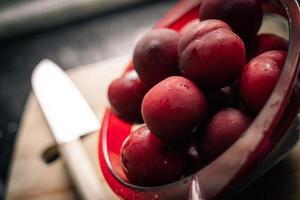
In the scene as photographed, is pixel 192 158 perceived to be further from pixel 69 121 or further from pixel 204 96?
pixel 69 121

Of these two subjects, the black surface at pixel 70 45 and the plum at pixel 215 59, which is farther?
the black surface at pixel 70 45

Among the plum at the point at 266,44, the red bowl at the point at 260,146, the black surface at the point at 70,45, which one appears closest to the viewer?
the red bowl at the point at 260,146

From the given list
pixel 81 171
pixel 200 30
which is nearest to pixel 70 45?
pixel 81 171

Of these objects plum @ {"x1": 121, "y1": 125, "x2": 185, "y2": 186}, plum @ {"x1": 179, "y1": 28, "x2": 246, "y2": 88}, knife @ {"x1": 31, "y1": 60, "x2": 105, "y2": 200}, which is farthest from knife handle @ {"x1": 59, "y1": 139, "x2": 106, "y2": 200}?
plum @ {"x1": 179, "y1": 28, "x2": 246, "y2": 88}

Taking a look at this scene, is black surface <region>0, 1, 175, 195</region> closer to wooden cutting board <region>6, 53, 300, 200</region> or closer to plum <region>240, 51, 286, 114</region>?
wooden cutting board <region>6, 53, 300, 200</region>

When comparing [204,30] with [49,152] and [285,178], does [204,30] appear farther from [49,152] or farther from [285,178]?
[49,152]

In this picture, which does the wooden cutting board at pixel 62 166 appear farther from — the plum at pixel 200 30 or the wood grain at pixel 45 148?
the plum at pixel 200 30

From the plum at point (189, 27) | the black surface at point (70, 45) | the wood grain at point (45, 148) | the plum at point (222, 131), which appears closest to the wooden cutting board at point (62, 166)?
the wood grain at point (45, 148)
